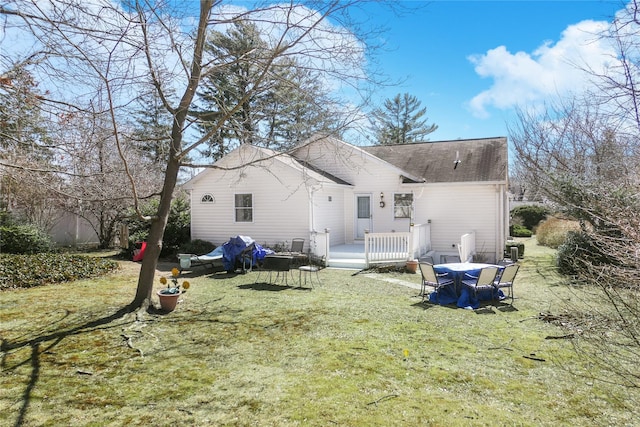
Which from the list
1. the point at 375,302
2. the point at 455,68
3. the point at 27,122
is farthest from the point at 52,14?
the point at 455,68

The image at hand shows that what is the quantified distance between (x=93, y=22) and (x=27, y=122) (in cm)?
229

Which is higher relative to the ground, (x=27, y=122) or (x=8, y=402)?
(x=27, y=122)

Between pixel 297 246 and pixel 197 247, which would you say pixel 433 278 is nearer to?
pixel 297 246

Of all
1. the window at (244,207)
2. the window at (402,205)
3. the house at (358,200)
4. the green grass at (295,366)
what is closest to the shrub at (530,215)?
the house at (358,200)

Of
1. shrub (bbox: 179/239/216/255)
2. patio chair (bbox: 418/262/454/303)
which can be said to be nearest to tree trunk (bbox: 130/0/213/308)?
patio chair (bbox: 418/262/454/303)

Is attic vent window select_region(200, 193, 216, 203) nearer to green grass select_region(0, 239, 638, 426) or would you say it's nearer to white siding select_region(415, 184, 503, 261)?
Result: green grass select_region(0, 239, 638, 426)

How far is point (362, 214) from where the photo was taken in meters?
17.1

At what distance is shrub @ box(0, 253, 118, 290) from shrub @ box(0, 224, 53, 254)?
8.71 ft

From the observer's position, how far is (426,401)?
3996 mm

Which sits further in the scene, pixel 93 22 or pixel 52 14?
pixel 93 22

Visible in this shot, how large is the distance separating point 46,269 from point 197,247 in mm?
5497

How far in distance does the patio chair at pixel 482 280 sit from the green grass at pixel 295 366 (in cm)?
46

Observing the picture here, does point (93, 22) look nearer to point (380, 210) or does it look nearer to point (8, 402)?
point (8, 402)

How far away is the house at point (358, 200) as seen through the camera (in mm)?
14977
